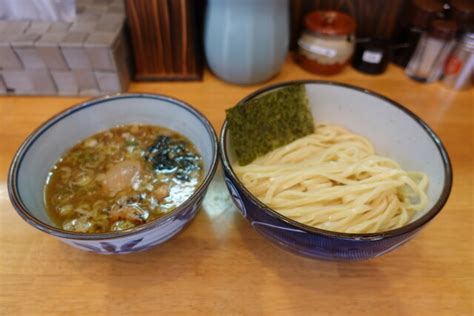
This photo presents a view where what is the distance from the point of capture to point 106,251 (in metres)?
0.76

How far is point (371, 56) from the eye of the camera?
4.66ft

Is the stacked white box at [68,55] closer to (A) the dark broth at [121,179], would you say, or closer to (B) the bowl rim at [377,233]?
(A) the dark broth at [121,179]

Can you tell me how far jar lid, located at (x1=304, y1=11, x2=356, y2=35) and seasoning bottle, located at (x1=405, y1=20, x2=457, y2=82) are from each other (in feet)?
0.91

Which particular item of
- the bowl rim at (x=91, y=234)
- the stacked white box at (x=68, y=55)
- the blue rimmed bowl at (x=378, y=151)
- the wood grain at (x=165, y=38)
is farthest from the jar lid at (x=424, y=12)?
the stacked white box at (x=68, y=55)

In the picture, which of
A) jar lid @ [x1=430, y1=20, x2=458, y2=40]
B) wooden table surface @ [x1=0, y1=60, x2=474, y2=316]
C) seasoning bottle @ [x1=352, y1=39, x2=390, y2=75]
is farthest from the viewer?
seasoning bottle @ [x1=352, y1=39, x2=390, y2=75]

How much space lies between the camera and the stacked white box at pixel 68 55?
1.17 meters

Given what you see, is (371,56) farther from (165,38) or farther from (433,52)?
(165,38)

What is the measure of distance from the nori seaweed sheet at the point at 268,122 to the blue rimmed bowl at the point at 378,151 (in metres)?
0.02

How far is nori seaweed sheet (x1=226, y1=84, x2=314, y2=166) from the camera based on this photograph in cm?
93

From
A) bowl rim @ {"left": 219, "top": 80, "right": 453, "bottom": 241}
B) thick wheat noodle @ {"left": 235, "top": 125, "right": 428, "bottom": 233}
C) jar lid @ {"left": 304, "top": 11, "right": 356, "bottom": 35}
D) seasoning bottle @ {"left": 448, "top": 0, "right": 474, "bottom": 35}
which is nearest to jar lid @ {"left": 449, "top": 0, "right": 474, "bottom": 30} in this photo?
seasoning bottle @ {"left": 448, "top": 0, "right": 474, "bottom": 35}

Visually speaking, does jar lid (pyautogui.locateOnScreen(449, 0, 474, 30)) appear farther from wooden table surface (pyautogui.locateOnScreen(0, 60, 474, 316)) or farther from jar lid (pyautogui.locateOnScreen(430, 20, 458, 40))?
wooden table surface (pyautogui.locateOnScreen(0, 60, 474, 316))

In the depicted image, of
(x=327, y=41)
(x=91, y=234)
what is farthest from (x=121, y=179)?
(x=327, y=41)

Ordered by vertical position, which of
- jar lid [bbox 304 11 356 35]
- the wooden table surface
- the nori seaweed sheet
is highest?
jar lid [bbox 304 11 356 35]

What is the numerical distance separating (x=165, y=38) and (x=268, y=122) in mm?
539
